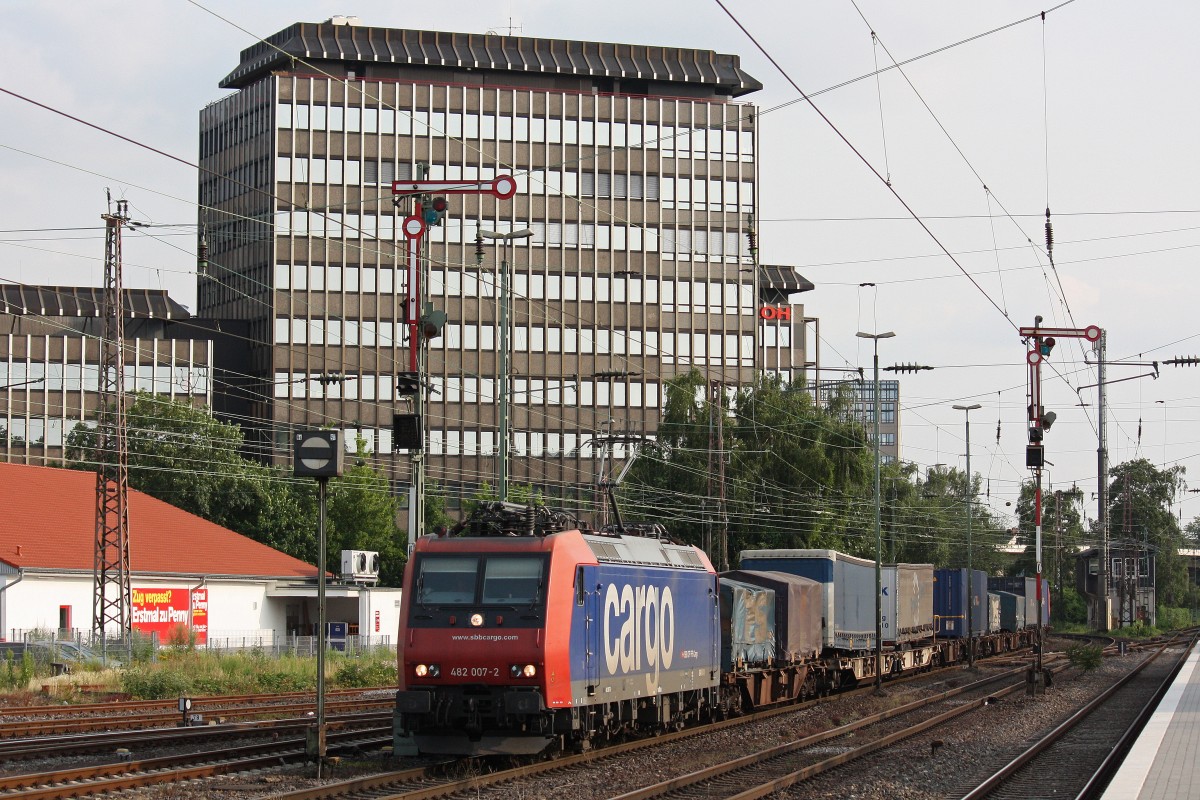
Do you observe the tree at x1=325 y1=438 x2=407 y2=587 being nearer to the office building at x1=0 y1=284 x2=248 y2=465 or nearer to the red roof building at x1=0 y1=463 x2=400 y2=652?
the red roof building at x1=0 y1=463 x2=400 y2=652

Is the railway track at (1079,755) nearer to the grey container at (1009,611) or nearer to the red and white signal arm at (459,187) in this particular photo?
the red and white signal arm at (459,187)

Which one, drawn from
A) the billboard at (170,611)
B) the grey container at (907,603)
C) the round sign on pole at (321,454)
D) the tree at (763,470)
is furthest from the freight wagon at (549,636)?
the tree at (763,470)

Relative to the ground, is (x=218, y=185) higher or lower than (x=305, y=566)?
higher

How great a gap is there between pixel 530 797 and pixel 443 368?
89.2 m

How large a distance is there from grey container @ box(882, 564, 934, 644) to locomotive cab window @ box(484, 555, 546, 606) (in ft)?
84.8

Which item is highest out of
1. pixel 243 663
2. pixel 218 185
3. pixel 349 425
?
pixel 218 185

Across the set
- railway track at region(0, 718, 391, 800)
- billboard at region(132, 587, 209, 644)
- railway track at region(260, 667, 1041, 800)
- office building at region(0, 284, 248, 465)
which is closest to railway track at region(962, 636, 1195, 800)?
railway track at region(260, 667, 1041, 800)

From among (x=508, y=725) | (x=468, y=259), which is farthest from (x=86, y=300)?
(x=508, y=725)

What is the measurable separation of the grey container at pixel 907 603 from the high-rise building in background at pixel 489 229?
5168 centimetres

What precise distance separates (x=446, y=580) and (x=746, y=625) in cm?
1179

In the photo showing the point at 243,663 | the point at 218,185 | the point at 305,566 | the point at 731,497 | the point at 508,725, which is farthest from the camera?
the point at 218,185

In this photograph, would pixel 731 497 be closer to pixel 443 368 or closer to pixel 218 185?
pixel 443 368

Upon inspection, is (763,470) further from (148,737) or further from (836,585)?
(148,737)

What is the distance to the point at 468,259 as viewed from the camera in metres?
107
